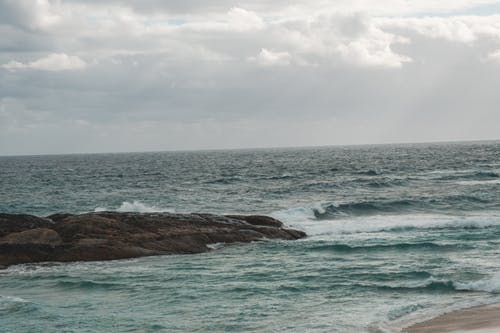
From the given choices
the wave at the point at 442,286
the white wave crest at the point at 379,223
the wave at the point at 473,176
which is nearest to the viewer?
the wave at the point at 442,286

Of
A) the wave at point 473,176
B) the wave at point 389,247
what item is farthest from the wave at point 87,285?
the wave at point 473,176

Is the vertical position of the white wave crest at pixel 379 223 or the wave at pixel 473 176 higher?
the wave at pixel 473 176

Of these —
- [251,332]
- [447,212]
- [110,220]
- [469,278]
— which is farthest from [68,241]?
[447,212]

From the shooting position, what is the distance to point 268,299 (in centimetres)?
2273

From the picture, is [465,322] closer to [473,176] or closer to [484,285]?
[484,285]

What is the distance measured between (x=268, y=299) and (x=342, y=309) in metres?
2.84

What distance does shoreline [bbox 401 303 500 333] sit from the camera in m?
17.8

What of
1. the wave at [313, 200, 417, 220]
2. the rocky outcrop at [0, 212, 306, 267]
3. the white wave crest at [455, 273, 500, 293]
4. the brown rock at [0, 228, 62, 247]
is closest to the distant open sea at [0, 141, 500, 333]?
the white wave crest at [455, 273, 500, 293]

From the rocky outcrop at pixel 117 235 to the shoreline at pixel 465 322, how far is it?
16.1m

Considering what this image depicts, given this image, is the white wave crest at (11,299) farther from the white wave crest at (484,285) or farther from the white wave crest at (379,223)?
the white wave crest at (379,223)

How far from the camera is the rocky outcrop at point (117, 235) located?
3081 centimetres

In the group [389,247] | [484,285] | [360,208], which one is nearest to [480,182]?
[360,208]

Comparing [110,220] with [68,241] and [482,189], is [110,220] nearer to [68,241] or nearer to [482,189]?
[68,241]

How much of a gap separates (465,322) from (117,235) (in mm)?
19480
